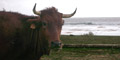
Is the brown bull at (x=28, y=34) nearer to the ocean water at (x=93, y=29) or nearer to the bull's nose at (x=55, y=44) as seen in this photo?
the bull's nose at (x=55, y=44)

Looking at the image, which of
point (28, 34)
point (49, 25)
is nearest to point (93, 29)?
point (49, 25)

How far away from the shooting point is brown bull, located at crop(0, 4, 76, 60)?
18.0 feet

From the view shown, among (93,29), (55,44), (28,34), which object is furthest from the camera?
(93,29)

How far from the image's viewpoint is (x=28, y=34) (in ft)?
19.4

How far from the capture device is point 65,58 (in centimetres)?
923

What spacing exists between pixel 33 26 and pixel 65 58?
3.98m

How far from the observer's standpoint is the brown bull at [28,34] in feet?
18.0

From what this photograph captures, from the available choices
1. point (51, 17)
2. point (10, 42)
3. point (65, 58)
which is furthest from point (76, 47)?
point (10, 42)

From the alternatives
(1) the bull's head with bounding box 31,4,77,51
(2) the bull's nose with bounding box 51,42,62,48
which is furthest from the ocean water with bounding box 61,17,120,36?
(2) the bull's nose with bounding box 51,42,62,48

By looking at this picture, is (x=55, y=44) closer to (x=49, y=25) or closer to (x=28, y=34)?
(x=49, y=25)

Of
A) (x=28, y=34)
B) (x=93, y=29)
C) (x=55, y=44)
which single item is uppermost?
(x=28, y=34)

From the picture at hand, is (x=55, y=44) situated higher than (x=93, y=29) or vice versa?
(x=55, y=44)

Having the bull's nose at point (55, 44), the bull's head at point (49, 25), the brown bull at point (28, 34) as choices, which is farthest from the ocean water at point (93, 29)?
the bull's nose at point (55, 44)

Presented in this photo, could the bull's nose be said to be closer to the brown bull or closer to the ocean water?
the brown bull
